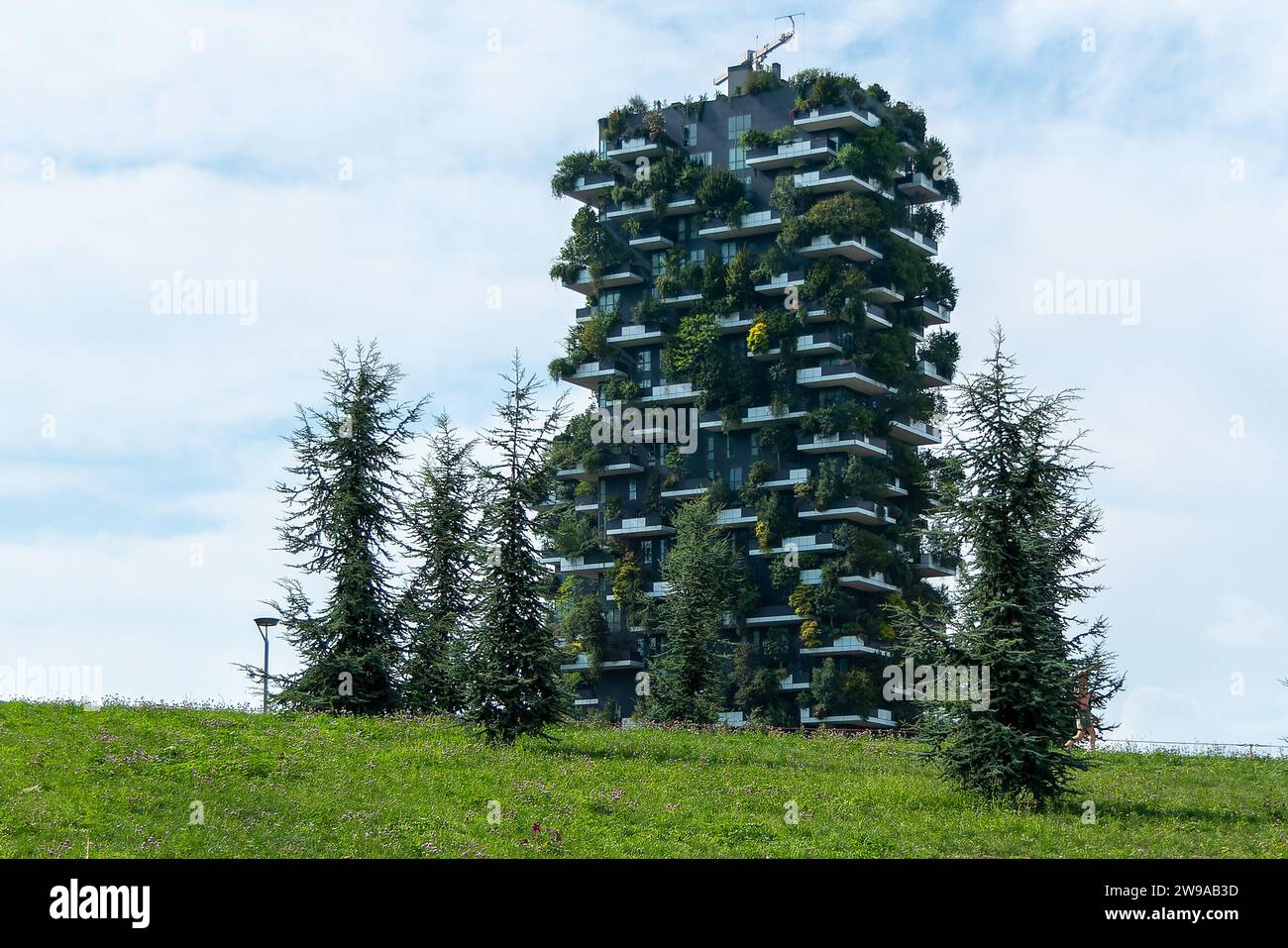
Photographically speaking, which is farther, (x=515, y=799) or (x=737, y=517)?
(x=737, y=517)

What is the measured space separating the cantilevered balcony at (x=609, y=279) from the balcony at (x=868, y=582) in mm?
27202

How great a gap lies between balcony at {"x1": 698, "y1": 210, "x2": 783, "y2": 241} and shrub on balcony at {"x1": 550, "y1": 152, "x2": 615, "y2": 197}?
982 cm

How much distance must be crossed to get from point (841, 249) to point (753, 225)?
6817mm

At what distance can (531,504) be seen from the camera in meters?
44.6

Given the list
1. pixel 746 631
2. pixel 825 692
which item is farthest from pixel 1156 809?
pixel 746 631

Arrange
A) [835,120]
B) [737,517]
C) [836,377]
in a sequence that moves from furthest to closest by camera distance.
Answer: [835,120]
[836,377]
[737,517]

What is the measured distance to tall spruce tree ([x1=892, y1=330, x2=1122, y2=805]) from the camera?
36375mm

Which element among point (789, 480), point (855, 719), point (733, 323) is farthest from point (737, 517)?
point (855, 719)

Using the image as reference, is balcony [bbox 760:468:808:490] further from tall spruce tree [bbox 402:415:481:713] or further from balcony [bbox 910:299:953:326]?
tall spruce tree [bbox 402:415:481:713]

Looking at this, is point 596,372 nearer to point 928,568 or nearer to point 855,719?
point 928,568

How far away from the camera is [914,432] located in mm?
103312

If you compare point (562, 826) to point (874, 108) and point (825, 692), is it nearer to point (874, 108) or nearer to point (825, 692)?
point (825, 692)
